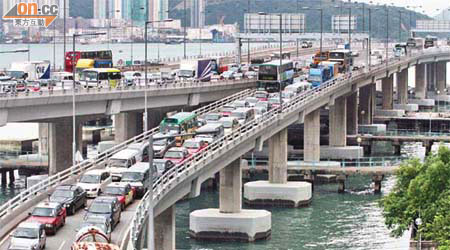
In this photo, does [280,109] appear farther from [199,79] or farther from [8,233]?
[8,233]

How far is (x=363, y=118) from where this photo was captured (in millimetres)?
172000

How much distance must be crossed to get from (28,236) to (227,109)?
2079 inches

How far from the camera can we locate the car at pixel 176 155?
252 feet

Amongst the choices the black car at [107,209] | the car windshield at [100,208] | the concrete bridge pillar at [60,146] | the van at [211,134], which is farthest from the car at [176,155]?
the concrete bridge pillar at [60,146]

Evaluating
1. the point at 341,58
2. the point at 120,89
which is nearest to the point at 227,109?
the point at 120,89

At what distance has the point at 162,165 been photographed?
238ft

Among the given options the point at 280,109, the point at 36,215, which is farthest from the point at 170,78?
the point at 36,215

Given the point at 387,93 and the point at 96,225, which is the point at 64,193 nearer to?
the point at 96,225

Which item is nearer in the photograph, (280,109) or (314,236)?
(314,236)

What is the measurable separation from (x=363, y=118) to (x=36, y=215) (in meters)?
117

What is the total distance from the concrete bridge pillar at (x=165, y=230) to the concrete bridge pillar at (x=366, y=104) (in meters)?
102

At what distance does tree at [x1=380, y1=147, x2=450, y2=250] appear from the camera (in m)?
68.9

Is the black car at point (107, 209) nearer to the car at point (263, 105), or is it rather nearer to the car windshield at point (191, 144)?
the car windshield at point (191, 144)

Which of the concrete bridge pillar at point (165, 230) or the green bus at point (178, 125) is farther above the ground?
the green bus at point (178, 125)
